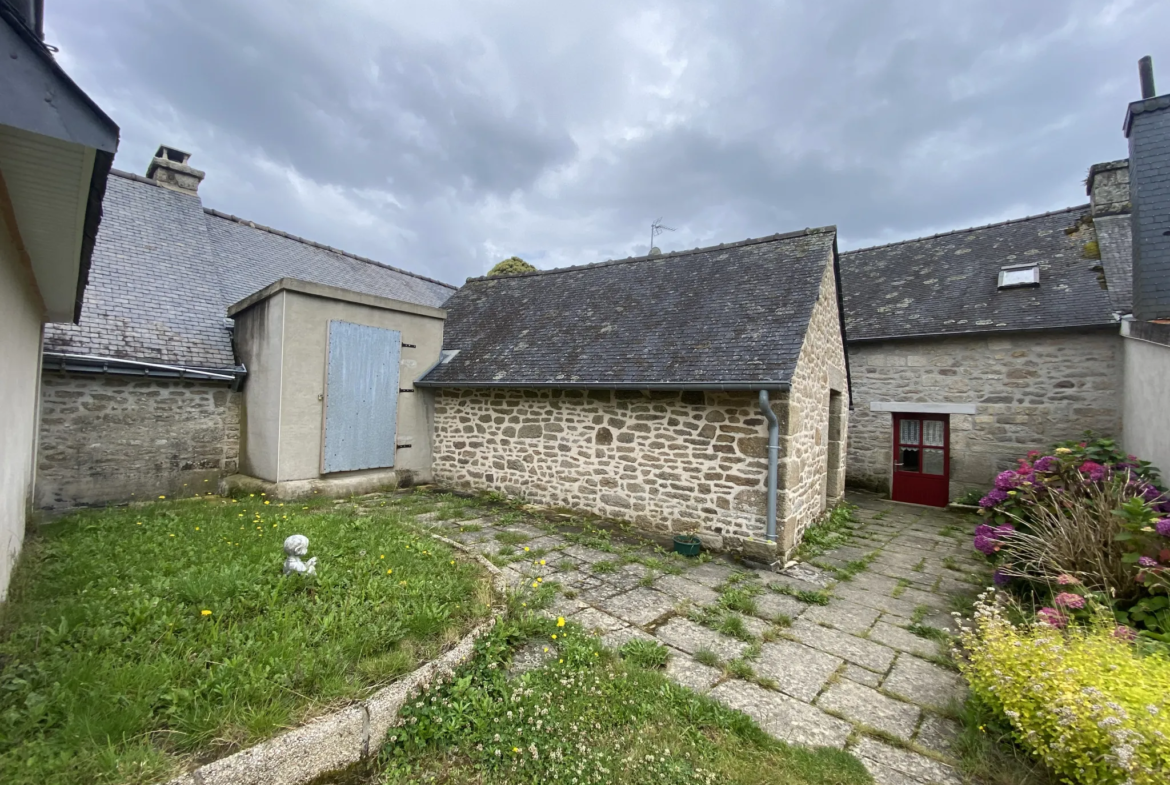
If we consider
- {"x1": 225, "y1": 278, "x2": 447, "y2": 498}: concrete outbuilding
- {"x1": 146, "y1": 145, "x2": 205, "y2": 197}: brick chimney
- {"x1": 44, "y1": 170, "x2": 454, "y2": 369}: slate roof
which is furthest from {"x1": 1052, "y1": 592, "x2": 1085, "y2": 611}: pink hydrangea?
{"x1": 146, "y1": 145, "x2": 205, "y2": 197}: brick chimney

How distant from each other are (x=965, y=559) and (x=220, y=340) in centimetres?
1160

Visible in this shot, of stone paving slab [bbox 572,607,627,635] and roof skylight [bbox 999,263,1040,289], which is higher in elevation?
roof skylight [bbox 999,263,1040,289]

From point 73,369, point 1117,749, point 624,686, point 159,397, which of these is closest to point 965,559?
point 1117,749

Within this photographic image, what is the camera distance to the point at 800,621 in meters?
4.31

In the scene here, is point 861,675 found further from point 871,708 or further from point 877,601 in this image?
point 877,601

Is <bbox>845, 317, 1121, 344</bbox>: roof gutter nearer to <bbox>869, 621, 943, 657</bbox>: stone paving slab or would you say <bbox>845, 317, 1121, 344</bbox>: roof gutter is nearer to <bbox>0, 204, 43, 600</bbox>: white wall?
<bbox>869, 621, 943, 657</bbox>: stone paving slab

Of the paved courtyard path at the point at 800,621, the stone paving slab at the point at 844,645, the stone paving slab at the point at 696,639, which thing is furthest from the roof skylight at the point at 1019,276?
the stone paving slab at the point at 696,639

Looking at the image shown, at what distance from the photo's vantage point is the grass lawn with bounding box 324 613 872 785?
94.3 inches

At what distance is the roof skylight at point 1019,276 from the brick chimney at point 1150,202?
167 inches

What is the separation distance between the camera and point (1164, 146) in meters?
5.76

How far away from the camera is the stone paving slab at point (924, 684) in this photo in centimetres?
319

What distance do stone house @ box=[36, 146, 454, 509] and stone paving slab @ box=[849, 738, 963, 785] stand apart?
757 cm

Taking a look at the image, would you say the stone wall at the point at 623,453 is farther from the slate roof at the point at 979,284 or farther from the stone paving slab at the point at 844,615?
the slate roof at the point at 979,284

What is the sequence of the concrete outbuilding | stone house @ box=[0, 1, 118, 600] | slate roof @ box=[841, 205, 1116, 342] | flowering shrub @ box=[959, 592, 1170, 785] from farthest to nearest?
1. slate roof @ box=[841, 205, 1116, 342]
2. the concrete outbuilding
3. flowering shrub @ box=[959, 592, 1170, 785]
4. stone house @ box=[0, 1, 118, 600]
